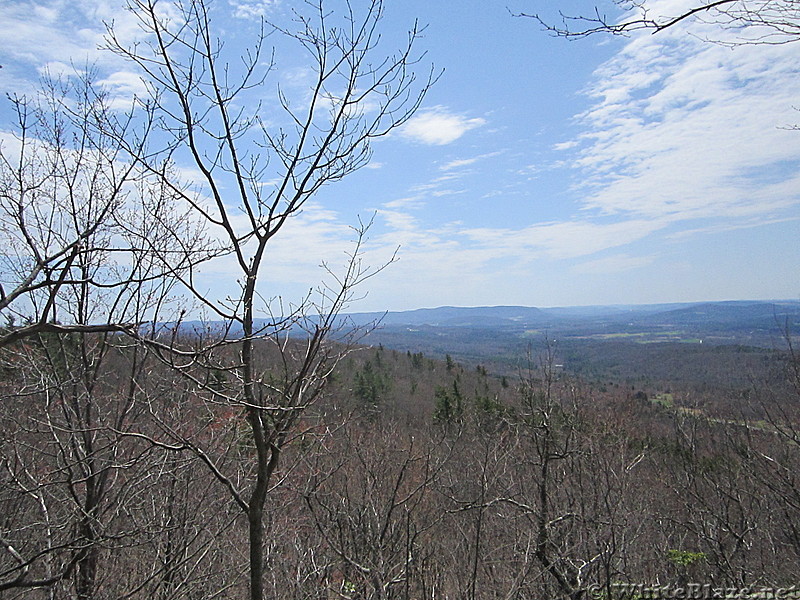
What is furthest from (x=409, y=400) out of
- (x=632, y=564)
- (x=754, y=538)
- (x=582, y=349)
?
(x=582, y=349)

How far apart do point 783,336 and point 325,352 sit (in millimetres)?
7690

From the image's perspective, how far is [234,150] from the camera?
2936 millimetres

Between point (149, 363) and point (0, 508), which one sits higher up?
point (149, 363)

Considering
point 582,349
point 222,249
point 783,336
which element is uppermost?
point 222,249

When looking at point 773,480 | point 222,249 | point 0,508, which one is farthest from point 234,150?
point 773,480

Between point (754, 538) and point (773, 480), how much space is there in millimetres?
2906

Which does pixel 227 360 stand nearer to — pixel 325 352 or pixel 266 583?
pixel 325 352

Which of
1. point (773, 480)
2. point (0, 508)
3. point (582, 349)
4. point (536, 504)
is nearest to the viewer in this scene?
point (0, 508)

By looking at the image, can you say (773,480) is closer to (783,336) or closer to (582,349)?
(783,336)

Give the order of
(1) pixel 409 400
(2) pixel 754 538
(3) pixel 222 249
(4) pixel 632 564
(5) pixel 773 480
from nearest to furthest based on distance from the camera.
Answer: (3) pixel 222 249 → (4) pixel 632 564 → (5) pixel 773 480 → (2) pixel 754 538 → (1) pixel 409 400

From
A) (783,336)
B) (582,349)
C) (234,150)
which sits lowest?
(582,349)

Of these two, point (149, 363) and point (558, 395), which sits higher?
point (149, 363)

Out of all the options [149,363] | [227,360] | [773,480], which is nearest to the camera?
[227,360]

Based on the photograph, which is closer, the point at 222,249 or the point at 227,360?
the point at 222,249
